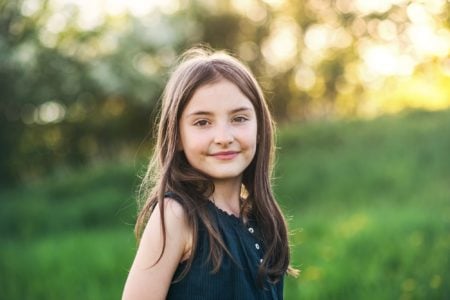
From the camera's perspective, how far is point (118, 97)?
16.0m

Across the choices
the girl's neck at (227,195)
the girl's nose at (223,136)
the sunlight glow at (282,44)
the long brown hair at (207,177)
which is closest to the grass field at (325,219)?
the long brown hair at (207,177)

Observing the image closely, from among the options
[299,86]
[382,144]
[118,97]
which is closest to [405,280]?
[382,144]

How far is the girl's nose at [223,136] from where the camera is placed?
7.29 feet

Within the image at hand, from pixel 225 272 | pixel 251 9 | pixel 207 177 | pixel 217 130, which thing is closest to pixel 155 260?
Answer: pixel 225 272

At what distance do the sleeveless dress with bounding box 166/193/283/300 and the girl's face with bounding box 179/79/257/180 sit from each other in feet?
0.46

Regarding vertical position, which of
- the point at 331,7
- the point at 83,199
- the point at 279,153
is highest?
the point at 331,7

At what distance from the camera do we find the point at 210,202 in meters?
2.29

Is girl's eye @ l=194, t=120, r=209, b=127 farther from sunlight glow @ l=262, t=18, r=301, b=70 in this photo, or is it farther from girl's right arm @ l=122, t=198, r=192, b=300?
sunlight glow @ l=262, t=18, r=301, b=70

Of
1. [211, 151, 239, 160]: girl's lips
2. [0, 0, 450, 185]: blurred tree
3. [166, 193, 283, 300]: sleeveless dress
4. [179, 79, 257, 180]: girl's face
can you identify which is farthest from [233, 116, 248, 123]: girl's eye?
[0, 0, 450, 185]: blurred tree

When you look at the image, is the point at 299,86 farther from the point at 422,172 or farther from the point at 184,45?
the point at 422,172

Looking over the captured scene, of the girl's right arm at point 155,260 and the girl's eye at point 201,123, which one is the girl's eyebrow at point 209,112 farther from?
the girl's right arm at point 155,260

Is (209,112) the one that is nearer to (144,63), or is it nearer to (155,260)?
(155,260)

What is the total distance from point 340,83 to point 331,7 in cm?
229

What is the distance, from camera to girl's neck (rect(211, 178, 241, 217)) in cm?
233
